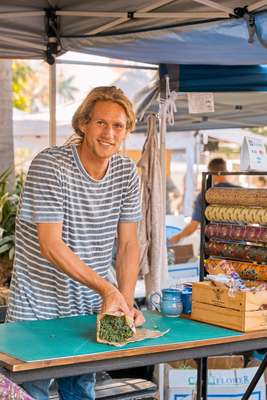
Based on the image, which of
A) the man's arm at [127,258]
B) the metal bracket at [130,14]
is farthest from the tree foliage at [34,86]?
the man's arm at [127,258]

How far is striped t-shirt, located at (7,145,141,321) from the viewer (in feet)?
9.34

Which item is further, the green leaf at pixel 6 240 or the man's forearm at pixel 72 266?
the green leaf at pixel 6 240

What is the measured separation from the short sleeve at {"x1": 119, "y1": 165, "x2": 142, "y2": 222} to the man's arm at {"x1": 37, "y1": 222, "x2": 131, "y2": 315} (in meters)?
0.38

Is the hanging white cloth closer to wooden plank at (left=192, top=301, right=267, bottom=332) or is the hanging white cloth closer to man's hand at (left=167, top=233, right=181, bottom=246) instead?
wooden plank at (left=192, top=301, right=267, bottom=332)

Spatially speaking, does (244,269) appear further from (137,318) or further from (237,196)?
(137,318)

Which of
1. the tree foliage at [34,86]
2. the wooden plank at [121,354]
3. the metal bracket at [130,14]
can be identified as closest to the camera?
the wooden plank at [121,354]

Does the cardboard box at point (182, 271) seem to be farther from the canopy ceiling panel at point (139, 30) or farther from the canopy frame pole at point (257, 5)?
the canopy frame pole at point (257, 5)

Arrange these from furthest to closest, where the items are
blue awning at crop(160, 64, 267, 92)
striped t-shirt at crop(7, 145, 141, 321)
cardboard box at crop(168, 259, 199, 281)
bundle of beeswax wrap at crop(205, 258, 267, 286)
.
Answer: cardboard box at crop(168, 259, 199, 281) < blue awning at crop(160, 64, 267, 92) < bundle of beeswax wrap at crop(205, 258, 267, 286) < striped t-shirt at crop(7, 145, 141, 321)

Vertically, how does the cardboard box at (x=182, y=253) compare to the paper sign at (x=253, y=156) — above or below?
below

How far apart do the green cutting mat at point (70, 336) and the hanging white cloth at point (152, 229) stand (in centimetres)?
151

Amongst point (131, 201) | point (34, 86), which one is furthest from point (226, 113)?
point (34, 86)

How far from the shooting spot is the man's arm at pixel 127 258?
311 centimetres

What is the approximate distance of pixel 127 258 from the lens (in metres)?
3.15

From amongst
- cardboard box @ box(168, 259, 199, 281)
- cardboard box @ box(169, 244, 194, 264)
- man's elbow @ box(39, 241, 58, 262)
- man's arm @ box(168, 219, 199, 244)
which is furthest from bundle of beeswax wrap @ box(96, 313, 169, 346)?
man's arm @ box(168, 219, 199, 244)
